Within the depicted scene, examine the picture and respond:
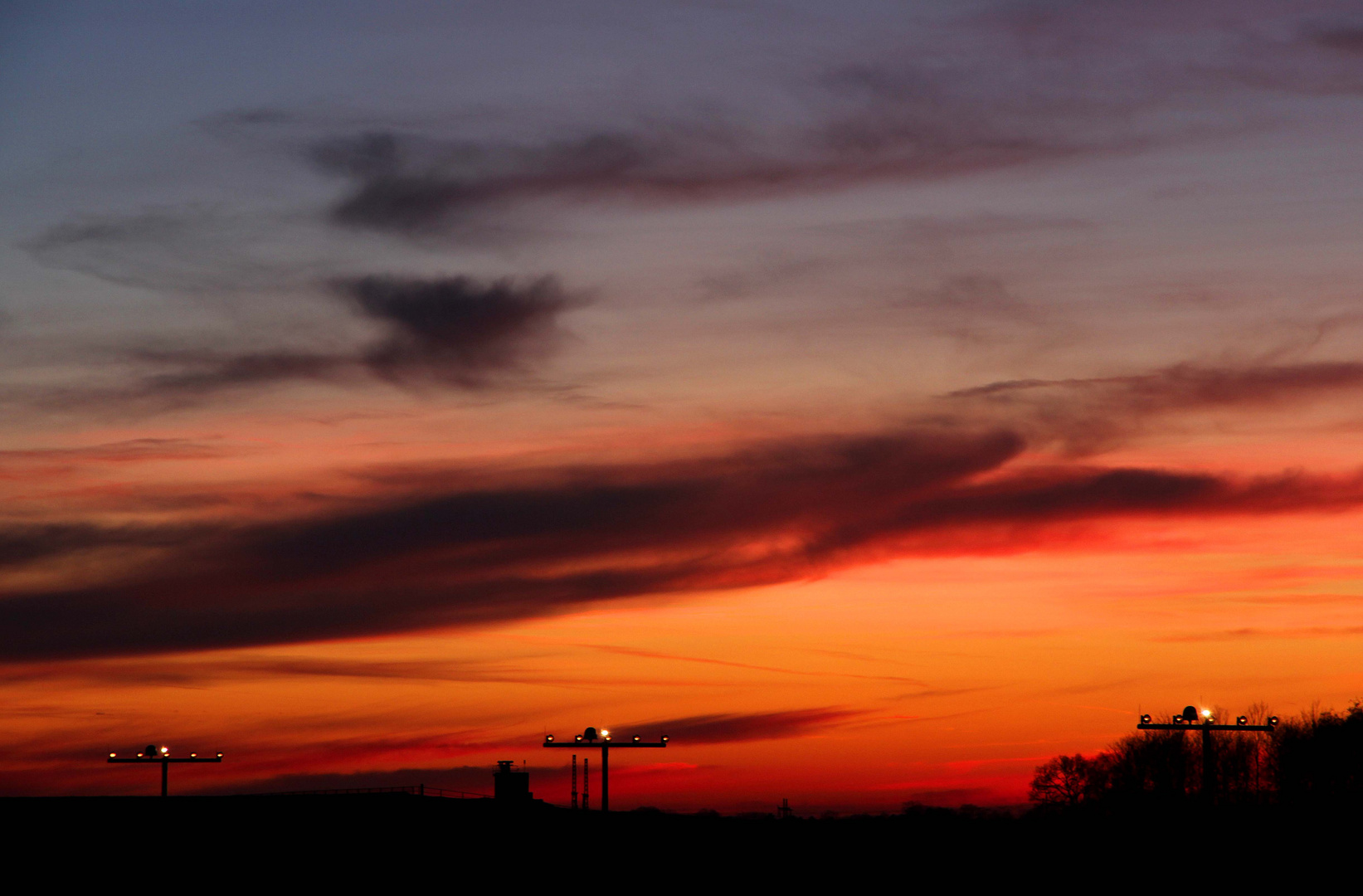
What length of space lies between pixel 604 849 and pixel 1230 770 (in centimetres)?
8333

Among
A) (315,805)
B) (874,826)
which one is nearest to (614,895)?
(874,826)

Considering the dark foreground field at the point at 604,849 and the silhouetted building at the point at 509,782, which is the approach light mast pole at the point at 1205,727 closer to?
the dark foreground field at the point at 604,849

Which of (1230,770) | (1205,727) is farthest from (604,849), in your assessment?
(1230,770)

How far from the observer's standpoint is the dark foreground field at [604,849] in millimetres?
70750

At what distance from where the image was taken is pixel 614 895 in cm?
7281

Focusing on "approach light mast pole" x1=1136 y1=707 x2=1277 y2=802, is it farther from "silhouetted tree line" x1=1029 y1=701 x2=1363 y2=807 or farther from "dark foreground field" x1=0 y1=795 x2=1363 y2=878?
"silhouetted tree line" x1=1029 y1=701 x2=1363 y2=807

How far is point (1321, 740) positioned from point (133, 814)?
9255cm

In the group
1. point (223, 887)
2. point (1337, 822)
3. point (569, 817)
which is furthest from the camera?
point (569, 817)

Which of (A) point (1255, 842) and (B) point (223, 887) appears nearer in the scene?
(B) point (223, 887)

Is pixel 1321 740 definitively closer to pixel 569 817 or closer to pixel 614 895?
pixel 569 817

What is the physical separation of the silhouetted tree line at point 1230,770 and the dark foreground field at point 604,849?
45.8 m

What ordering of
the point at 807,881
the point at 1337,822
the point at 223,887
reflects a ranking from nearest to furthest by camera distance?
1. the point at 223,887
2. the point at 807,881
3. the point at 1337,822

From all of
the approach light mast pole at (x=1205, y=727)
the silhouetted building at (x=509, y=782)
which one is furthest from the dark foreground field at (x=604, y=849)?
the silhouetted building at (x=509, y=782)

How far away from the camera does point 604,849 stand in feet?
255
